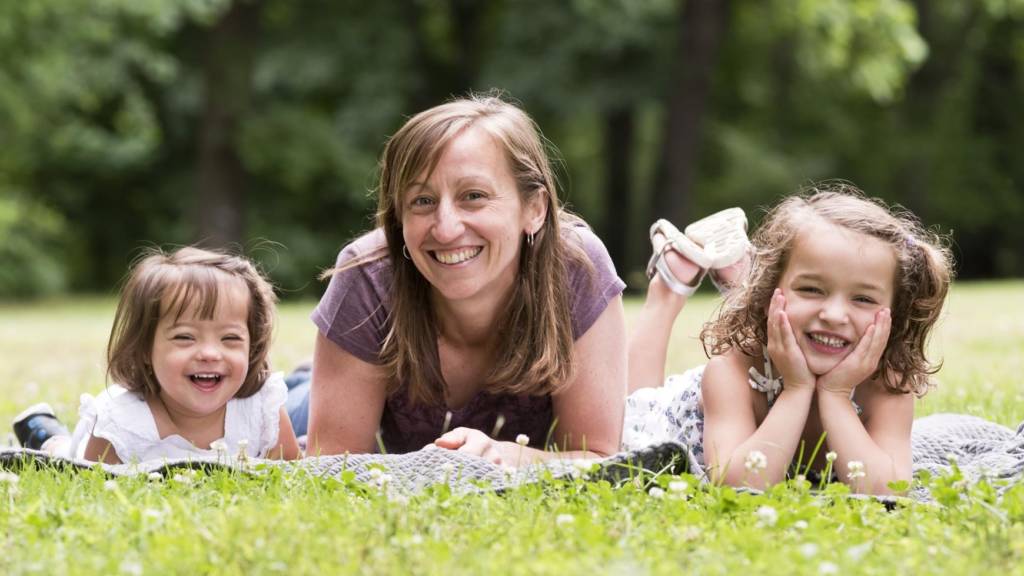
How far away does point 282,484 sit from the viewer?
11.3 feet

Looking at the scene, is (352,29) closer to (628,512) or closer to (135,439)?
(135,439)

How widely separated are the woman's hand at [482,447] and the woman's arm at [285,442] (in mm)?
976

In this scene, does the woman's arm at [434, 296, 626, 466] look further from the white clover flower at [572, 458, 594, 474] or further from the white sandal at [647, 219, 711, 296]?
the white sandal at [647, 219, 711, 296]

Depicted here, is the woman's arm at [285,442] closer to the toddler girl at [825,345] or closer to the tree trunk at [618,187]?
the toddler girl at [825,345]

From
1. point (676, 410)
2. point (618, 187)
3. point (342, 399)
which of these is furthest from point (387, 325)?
point (618, 187)

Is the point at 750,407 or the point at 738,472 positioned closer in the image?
the point at 738,472

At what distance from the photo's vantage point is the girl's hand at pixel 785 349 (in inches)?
151

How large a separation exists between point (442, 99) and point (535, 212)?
19.4 meters

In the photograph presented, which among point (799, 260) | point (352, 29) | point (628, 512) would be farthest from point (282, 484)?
point (352, 29)

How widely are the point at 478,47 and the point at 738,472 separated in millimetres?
21197

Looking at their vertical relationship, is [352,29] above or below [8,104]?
above

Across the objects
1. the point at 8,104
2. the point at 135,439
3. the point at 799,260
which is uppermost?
the point at 8,104

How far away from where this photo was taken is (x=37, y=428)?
495 cm

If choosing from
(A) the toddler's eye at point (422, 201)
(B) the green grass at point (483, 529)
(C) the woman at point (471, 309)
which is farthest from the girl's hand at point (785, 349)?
(A) the toddler's eye at point (422, 201)
